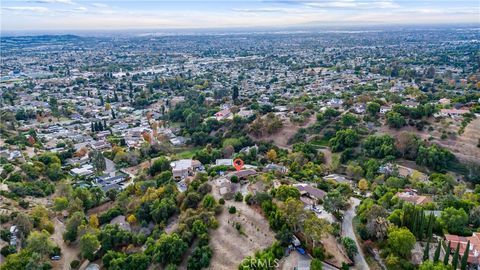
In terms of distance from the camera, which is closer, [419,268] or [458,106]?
[419,268]

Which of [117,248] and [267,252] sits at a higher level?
[267,252]

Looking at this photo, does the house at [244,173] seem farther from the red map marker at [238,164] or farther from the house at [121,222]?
the house at [121,222]

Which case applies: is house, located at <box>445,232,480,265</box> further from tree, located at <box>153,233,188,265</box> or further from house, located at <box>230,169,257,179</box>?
house, located at <box>230,169,257,179</box>

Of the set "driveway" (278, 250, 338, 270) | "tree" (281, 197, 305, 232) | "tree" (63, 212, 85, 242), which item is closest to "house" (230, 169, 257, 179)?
"tree" (281, 197, 305, 232)

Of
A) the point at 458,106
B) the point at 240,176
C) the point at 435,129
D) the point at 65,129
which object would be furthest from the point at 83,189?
the point at 458,106

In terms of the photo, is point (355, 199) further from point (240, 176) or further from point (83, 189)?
point (83, 189)

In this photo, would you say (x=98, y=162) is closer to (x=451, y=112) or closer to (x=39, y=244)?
(x=39, y=244)
